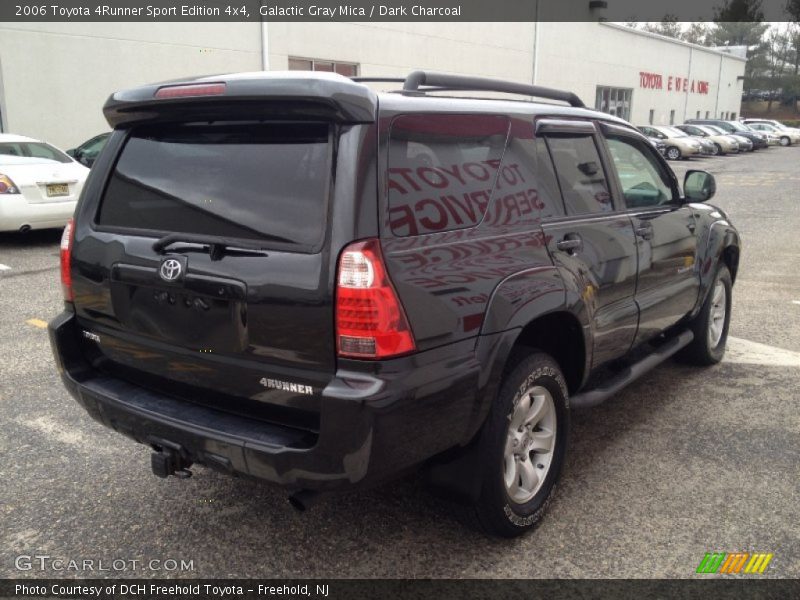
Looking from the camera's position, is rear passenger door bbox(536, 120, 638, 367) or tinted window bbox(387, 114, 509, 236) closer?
tinted window bbox(387, 114, 509, 236)

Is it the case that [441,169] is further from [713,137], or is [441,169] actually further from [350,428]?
[713,137]

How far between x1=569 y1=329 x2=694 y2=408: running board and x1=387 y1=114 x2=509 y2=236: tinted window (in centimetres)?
120

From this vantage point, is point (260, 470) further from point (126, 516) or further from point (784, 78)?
point (784, 78)

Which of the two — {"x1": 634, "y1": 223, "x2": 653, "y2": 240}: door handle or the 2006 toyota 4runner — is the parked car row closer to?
{"x1": 634, "y1": 223, "x2": 653, "y2": 240}: door handle

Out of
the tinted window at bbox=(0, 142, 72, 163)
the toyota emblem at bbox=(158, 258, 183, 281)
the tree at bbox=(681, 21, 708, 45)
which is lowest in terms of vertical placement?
the tinted window at bbox=(0, 142, 72, 163)

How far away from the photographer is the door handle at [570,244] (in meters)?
3.25

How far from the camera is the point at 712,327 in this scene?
5230 mm

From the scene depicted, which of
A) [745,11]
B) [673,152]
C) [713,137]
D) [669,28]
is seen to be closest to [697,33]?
[669,28]

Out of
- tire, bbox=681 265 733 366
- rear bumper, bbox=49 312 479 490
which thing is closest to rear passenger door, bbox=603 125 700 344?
tire, bbox=681 265 733 366

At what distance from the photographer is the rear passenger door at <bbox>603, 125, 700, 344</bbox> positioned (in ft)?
13.2

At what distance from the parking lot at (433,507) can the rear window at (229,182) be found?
Answer: 1010mm

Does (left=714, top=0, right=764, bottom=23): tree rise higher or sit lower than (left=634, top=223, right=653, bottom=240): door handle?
higher

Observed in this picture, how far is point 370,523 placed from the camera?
3.19 m

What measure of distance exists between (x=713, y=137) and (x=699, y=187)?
36054mm
